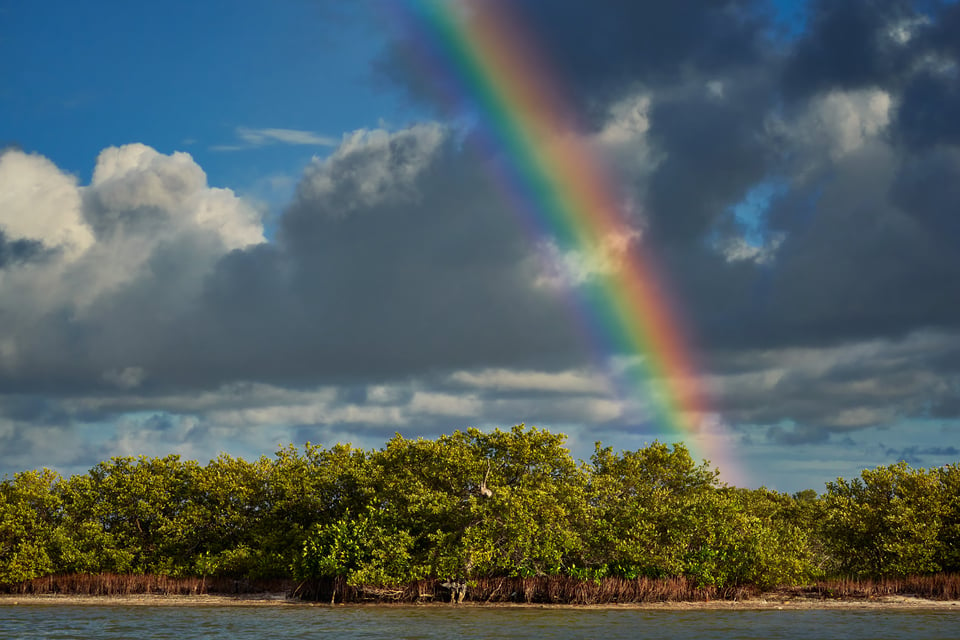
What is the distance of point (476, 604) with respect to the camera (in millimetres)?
64688

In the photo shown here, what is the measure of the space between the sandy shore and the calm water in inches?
127

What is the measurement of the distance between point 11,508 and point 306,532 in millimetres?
24896

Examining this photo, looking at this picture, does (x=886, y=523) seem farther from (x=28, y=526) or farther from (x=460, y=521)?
(x=28, y=526)

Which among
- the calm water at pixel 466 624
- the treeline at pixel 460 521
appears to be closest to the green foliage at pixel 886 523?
the treeline at pixel 460 521

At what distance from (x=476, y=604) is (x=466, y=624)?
44.9ft

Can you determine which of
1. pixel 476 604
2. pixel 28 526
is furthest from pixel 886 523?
pixel 28 526

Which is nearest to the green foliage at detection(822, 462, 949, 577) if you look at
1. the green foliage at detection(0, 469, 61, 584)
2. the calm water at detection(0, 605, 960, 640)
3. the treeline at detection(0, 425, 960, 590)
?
the treeline at detection(0, 425, 960, 590)

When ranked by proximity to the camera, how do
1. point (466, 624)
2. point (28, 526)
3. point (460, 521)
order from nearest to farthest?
point (466, 624), point (460, 521), point (28, 526)

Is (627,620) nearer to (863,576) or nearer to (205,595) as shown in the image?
(863,576)

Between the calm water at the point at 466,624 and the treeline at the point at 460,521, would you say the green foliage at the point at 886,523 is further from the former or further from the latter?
the calm water at the point at 466,624

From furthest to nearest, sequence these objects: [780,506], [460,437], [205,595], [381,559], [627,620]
Answer: [780,506]
[205,595]
[460,437]
[381,559]
[627,620]

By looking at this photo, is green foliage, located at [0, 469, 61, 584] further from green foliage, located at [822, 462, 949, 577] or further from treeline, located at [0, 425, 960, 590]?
green foliage, located at [822, 462, 949, 577]

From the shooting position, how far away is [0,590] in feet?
248

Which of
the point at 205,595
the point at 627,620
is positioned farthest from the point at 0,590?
the point at 627,620
